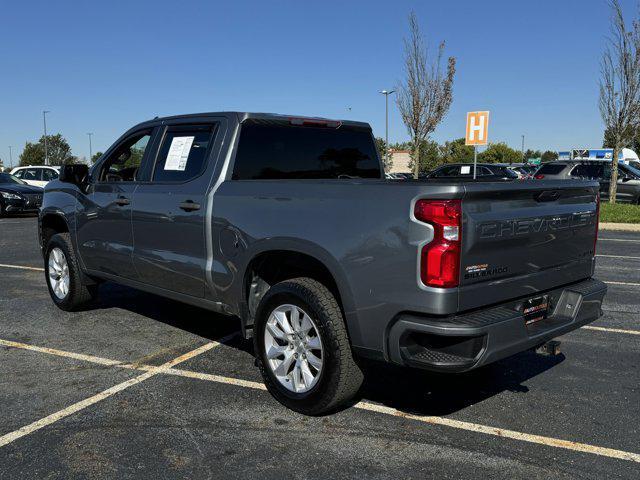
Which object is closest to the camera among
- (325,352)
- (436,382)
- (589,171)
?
(325,352)

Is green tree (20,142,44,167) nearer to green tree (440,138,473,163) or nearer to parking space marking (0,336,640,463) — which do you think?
green tree (440,138,473,163)

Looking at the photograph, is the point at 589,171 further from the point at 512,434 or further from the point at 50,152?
the point at 50,152

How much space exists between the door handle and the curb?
13543 millimetres

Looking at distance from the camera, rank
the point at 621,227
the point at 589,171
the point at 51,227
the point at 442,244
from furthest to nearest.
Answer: the point at 589,171, the point at 621,227, the point at 51,227, the point at 442,244

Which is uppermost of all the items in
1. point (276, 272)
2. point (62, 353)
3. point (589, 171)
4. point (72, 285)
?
point (589, 171)

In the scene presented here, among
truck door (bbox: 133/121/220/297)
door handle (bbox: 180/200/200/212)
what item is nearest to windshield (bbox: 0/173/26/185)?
truck door (bbox: 133/121/220/297)

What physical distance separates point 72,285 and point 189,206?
94.4 inches

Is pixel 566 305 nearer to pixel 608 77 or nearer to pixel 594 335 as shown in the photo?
pixel 594 335

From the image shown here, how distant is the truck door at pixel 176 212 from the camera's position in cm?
440

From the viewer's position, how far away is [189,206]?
4418 mm

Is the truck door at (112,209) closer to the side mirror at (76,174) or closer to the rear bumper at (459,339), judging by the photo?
the side mirror at (76,174)

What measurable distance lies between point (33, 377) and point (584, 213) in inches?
158

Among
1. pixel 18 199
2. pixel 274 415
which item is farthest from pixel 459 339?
pixel 18 199

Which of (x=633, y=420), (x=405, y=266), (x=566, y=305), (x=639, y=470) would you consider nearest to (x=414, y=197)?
(x=405, y=266)
